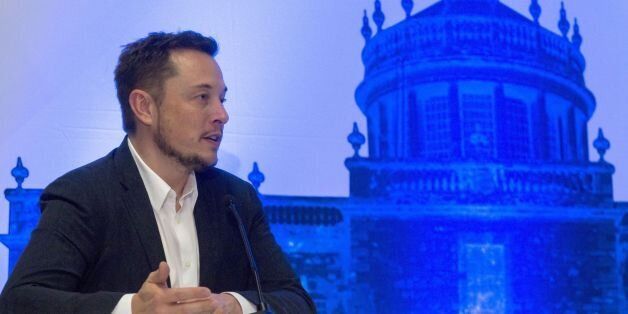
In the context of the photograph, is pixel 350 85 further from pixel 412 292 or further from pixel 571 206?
pixel 571 206

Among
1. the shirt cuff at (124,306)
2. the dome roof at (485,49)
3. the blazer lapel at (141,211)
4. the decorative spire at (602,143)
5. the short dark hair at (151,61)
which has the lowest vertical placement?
the shirt cuff at (124,306)

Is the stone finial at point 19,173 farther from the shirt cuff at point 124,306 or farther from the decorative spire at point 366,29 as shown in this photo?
the shirt cuff at point 124,306

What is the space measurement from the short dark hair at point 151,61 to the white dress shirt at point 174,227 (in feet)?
0.63

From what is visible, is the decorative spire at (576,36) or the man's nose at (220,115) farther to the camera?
the decorative spire at (576,36)

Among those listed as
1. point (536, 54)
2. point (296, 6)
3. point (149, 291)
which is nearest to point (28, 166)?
point (296, 6)

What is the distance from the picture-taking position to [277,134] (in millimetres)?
4055

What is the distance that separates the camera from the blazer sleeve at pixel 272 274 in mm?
1886

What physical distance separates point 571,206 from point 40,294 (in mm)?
3949

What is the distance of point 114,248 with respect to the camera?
5.93ft

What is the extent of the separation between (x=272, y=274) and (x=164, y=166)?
1.51 feet

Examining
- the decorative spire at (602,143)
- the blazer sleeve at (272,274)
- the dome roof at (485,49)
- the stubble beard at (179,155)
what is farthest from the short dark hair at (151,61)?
the decorative spire at (602,143)

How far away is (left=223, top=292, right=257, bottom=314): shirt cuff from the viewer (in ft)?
5.95

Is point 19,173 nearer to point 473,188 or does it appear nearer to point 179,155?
point 179,155

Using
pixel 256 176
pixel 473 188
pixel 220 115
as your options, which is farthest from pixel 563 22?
pixel 220 115
